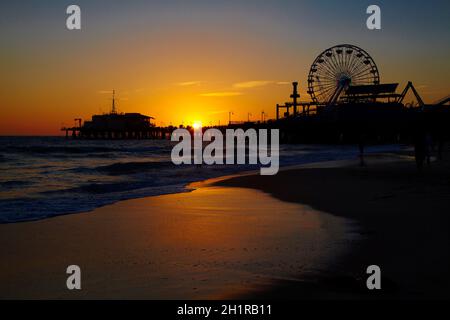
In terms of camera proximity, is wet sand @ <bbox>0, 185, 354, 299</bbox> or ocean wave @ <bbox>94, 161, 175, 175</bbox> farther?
ocean wave @ <bbox>94, 161, 175, 175</bbox>

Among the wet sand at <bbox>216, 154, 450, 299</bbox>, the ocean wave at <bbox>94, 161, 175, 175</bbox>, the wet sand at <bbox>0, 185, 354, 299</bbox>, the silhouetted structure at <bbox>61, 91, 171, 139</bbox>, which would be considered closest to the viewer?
the wet sand at <bbox>216, 154, 450, 299</bbox>

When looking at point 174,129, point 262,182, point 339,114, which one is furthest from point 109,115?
point 262,182

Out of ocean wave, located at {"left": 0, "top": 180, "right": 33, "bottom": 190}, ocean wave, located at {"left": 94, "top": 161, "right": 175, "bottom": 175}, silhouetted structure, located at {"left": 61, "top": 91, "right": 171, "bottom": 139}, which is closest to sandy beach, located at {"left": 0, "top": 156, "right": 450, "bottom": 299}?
ocean wave, located at {"left": 0, "top": 180, "right": 33, "bottom": 190}

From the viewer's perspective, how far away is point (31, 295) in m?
4.73

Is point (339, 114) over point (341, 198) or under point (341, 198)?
over

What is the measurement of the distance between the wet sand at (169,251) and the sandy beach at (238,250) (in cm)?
2

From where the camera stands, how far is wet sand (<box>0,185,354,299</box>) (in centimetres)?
493

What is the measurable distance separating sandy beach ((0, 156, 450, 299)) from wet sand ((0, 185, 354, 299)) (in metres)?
0.02

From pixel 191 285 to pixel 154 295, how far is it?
445 mm

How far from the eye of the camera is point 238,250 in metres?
6.56

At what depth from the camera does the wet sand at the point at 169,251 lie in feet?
16.2

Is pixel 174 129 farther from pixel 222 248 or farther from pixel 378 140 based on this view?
pixel 222 248

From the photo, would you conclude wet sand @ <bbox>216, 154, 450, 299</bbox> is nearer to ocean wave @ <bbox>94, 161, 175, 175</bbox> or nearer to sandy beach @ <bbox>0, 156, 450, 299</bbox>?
sandy beach @ <bbox>0, 156, 450, 299</bbox>

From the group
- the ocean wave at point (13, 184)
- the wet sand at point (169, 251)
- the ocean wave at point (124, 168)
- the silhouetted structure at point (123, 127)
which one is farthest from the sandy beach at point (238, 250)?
the silhouetted structure at point (123, 127)
